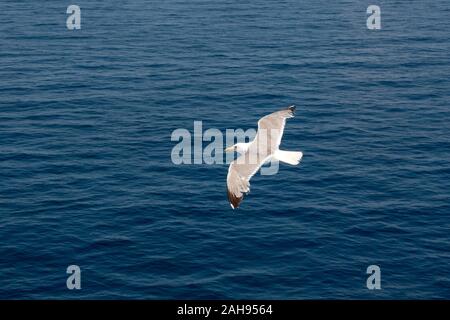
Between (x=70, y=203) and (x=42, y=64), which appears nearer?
(x=70, y=203)

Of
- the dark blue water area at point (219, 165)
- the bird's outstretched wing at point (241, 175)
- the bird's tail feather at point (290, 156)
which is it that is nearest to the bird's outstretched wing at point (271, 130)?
the bird's tail feather at point (290, 156)

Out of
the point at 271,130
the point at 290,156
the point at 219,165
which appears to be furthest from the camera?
the point at 219,165

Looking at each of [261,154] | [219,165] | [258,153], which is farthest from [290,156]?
[219,165]

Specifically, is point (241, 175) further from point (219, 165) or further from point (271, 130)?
point (219, 165)

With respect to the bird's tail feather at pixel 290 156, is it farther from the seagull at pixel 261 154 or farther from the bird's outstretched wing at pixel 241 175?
the bird's outstretched wing at pixel 241 175
